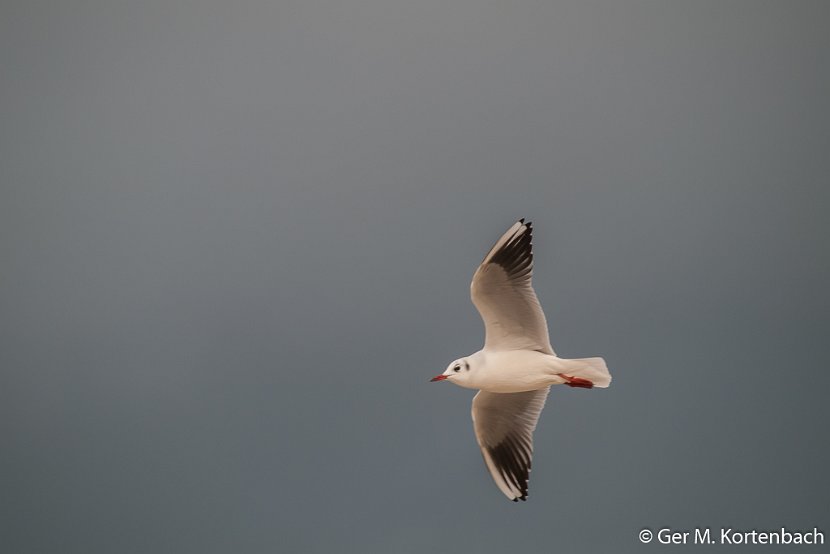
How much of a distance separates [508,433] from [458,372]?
0.91m

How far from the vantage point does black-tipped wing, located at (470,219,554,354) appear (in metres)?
7.80

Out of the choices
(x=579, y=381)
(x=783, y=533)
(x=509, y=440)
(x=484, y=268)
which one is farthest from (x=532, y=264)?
(x=783, y=533)

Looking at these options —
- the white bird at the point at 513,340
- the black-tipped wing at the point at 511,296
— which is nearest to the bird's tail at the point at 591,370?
the white bird at the point at 513,340

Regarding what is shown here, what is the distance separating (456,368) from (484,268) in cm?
81

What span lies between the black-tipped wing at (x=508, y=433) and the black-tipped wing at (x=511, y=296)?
27.6 inches

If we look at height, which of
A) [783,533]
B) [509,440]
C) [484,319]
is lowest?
[783,533]

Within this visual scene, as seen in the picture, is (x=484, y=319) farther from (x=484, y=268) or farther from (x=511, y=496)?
(x=511, y=496)

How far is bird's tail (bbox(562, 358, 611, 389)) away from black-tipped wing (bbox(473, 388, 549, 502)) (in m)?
0.77

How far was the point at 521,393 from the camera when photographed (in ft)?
28.5

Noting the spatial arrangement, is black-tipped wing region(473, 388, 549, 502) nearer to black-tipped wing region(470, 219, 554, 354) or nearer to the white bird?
the white bird

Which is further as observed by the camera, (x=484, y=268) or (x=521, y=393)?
(x=521, y=393)

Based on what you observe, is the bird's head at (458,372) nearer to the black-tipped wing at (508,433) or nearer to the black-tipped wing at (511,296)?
the black-tipped wing at (511,296)

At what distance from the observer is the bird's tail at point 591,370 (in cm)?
794

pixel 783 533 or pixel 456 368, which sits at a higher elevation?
pixel 456 368
